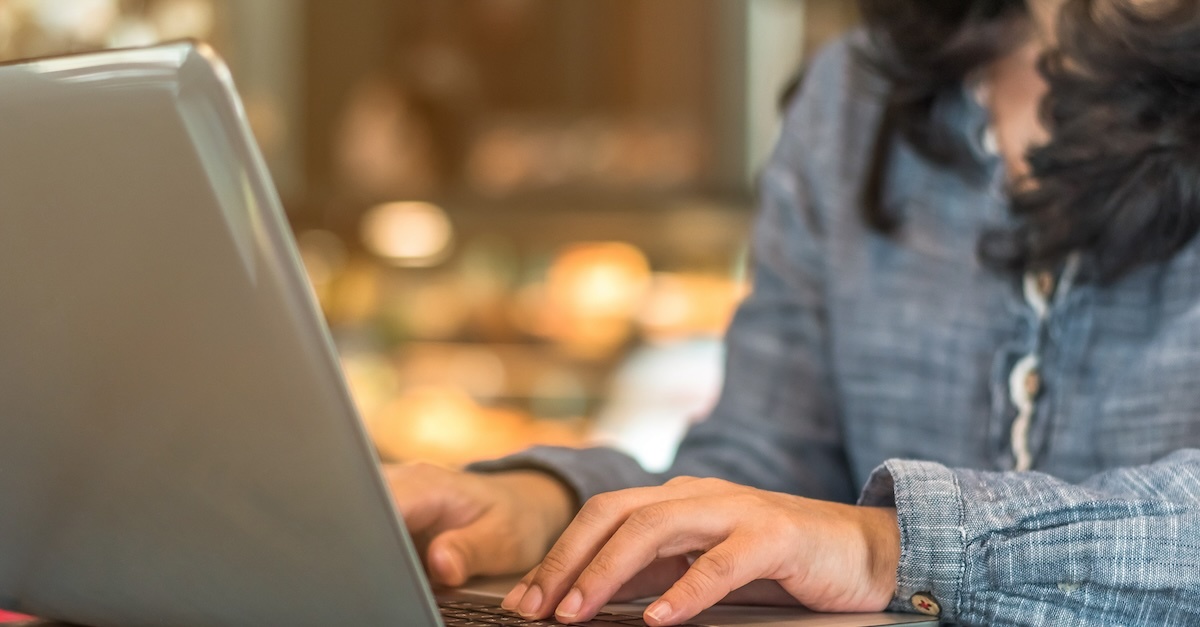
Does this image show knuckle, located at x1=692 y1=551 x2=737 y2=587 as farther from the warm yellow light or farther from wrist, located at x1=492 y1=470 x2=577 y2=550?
the warm yellow light

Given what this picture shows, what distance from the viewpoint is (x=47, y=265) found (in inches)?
17.3

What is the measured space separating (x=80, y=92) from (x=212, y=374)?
10 cm

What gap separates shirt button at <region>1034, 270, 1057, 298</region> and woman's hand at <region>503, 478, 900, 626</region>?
1.15 feet

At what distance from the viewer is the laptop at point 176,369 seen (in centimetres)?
39

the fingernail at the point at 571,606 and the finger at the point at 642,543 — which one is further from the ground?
the finger at the point at 642,543

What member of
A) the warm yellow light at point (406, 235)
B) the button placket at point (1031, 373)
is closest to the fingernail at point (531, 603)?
the button placket at point (1031, 373)

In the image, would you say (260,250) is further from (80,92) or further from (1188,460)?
(1188,460)

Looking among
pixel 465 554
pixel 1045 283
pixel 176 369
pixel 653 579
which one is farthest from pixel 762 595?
pixel 1045 283

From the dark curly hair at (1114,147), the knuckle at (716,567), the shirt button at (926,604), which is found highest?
the dark curly hair at (1114,147)

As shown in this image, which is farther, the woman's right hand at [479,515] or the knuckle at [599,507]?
the woman's right hand at [479,515]

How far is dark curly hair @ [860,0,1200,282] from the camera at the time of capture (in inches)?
32.4

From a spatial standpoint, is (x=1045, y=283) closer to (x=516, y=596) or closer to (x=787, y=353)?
(x=787, y=353)

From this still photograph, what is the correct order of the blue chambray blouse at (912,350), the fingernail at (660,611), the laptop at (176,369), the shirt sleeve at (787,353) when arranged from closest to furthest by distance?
the laptop at (176,369) → the fingernail at (660,611) → the blue chambray blouse at (912,350) → the shirt sleeve at (787,353)

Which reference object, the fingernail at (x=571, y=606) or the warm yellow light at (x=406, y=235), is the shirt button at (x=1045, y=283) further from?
the warm yellow light at (x=406, y=235)
